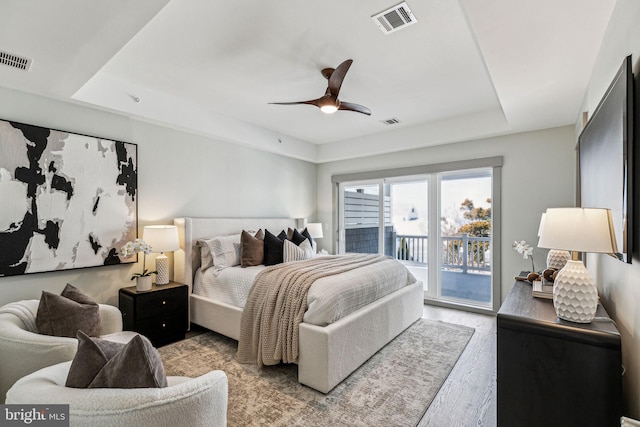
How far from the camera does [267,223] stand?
16.2 feet

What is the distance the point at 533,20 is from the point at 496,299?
11.7ft

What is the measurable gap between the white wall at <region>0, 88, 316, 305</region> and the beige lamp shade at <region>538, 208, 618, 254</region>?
3.88 m

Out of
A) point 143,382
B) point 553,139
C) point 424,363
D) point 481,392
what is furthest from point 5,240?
point 553,139

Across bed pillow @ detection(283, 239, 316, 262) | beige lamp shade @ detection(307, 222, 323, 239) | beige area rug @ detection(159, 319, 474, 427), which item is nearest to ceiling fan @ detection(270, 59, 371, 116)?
bed pillow @ detection(283, 239, 316, 262)

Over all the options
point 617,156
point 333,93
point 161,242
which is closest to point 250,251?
point 161,242

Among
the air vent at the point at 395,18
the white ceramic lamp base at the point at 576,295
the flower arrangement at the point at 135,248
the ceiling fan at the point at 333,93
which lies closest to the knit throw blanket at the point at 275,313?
the flower arrangement at the point at 135,248

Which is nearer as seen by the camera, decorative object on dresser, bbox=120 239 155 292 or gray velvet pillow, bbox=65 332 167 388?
gray velvet pillow, bbox=65 332 167 388

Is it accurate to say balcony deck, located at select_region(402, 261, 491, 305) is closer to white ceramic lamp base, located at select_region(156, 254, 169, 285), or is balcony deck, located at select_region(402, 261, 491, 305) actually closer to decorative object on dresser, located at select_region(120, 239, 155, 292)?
white ceramic lamp base, located at select_region(156, 254, 169, 285)

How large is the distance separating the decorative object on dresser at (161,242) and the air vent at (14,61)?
1713 millimetres

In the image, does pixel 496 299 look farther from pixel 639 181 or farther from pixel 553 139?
pixel 639 181

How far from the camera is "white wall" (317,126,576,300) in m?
3.75

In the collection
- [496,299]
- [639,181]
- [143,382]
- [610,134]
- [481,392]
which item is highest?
[610,134]

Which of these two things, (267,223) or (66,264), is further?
(267,223)

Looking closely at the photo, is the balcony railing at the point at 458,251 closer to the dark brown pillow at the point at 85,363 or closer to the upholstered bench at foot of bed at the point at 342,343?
the upholstered bench at foot of bed at the point at 342,343
